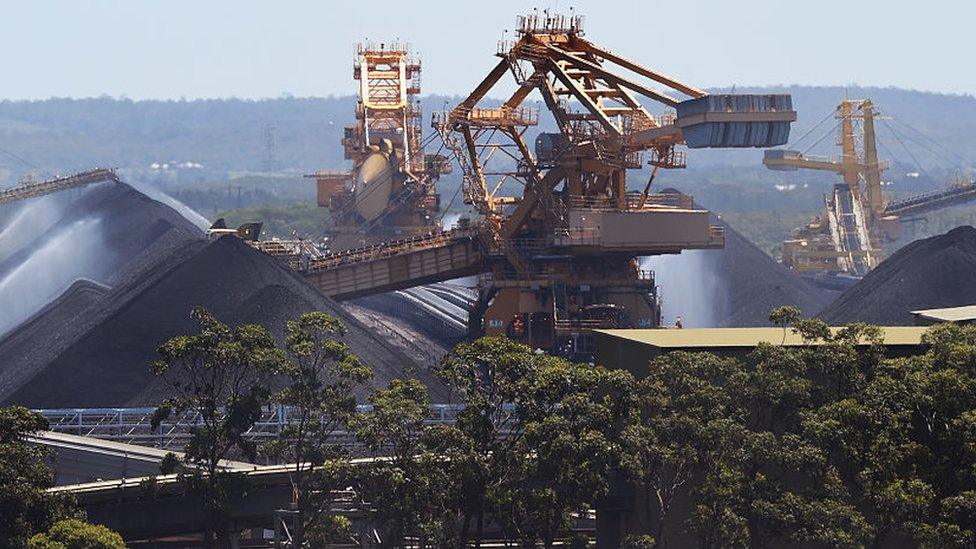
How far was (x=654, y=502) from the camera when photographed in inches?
2233

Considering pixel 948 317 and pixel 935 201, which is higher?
pixel 935 201

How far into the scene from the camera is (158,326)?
276 ft

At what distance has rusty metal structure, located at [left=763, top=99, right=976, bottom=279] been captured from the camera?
171 metres

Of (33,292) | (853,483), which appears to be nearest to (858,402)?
(853,483)

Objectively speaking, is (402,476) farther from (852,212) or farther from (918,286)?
(852,212)

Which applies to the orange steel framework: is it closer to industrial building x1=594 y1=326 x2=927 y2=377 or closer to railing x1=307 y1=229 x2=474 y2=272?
railing x1=307 y1=229 x2=474 y2=272

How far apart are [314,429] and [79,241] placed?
3669 inches

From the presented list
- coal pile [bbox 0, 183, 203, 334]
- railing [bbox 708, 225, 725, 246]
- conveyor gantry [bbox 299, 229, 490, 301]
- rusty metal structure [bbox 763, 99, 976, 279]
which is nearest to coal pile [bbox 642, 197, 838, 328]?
railing [bbox 708, 225, 725, 246]

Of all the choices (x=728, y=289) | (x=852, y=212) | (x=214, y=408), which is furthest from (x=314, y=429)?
(x=852, y=212)

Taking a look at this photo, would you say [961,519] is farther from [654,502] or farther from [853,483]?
[654,502]

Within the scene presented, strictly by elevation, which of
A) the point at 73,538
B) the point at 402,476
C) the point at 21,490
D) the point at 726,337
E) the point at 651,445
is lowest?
the point at 73,538

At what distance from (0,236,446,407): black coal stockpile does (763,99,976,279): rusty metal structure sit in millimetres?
83002

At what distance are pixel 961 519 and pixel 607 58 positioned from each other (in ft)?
167

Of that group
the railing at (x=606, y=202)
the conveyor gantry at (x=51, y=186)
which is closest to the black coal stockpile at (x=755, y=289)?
the railing at (x=606, y=202)
